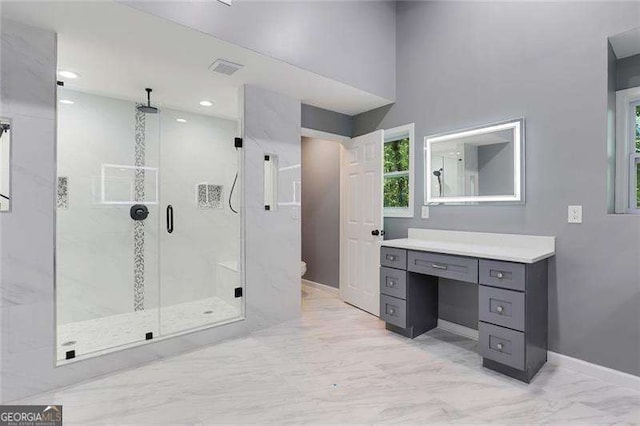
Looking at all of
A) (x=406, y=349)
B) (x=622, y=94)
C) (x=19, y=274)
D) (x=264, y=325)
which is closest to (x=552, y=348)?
(x=406, y=349)

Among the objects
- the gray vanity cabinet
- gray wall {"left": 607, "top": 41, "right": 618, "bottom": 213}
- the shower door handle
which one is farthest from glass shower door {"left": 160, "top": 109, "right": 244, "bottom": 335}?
gray wall {"left": 607, "top": 41, "right": 618, "bottom": 213}

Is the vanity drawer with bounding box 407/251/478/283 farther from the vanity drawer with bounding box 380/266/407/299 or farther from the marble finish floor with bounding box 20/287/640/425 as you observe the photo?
the marble finish floor with bounding box 20/287/640/425

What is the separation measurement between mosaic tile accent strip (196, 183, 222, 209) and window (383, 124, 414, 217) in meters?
1.92

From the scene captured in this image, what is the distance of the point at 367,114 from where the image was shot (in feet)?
12.4

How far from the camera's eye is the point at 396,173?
356 cm

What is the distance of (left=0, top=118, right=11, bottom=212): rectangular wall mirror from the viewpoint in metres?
1.92

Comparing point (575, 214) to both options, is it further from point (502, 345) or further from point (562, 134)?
point (502, 345)

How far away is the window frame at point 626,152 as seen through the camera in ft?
7.34

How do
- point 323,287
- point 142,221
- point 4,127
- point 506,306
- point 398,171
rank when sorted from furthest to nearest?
point 323,287
point 398,171
point 142,221
point 506,306
point 4,127

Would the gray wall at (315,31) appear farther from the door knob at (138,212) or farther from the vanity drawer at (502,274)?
the vanity drawer at (502,274)

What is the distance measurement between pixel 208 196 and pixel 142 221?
0.73m

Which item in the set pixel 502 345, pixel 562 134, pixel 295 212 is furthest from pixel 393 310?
pixel 562 134

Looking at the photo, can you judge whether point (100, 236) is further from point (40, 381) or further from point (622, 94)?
point (622, 94)

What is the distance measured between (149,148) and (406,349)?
305 cm
